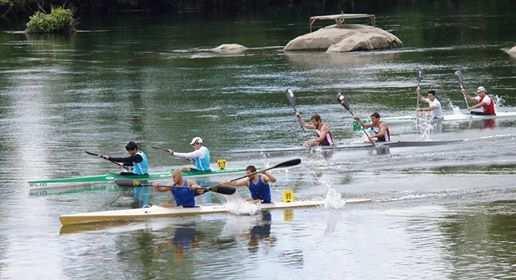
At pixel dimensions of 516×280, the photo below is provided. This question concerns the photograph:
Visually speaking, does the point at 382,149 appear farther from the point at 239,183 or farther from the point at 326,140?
the point at 239,183

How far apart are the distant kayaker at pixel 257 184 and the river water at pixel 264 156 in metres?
0.59

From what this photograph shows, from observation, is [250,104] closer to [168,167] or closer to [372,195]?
[168,167]

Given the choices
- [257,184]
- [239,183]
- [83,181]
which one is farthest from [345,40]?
[257,184]

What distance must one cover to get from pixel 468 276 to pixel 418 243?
286cm

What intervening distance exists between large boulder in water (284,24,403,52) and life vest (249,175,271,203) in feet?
145

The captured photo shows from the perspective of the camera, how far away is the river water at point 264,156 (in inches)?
1026

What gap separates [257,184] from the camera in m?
30.6

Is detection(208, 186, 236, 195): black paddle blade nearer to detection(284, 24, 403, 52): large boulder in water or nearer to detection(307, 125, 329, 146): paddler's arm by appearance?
detection(307, 125, 329, 146): paddler's arm

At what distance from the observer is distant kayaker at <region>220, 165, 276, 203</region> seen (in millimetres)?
30514

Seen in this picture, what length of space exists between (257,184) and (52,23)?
7137 cm

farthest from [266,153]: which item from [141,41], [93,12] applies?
[93,12]

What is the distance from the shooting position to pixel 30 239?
28.8 m

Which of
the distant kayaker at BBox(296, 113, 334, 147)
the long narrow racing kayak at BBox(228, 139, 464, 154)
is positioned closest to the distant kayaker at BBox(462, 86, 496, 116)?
the long narrow racing kayak at BBox(228, 139, 464, 154)

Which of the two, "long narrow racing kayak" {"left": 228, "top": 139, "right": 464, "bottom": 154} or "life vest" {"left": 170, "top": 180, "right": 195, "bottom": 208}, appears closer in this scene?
"life vest" {"left": 170, "top": 180, "right": 195, "bottom": 208}
